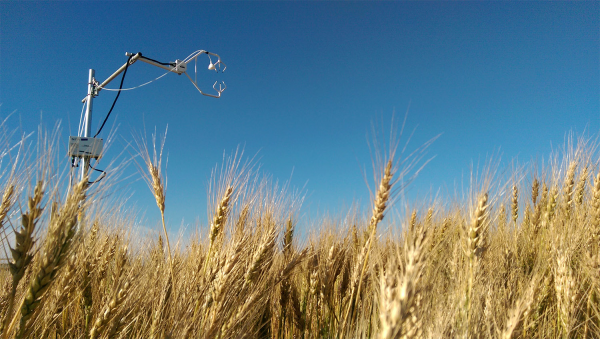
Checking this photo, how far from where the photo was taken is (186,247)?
3.87 m

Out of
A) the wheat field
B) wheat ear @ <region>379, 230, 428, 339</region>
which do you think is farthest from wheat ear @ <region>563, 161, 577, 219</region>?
wheat ear @ <region>379, 230, 428, 339</region>

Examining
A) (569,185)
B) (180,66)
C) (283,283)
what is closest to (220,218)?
(283,283)

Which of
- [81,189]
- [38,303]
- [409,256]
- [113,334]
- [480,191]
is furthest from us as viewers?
[480,191]

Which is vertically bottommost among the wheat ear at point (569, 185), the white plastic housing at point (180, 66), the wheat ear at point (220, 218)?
the wheat ear at point (220, 218)

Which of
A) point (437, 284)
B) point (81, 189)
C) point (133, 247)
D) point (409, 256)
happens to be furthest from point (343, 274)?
Result: point (133, 247)

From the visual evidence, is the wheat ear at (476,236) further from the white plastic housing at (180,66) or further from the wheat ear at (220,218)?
the white plastic housing at (180,66)

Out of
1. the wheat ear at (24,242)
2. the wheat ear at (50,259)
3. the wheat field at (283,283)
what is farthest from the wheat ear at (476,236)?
the wheat ear at (24,242)

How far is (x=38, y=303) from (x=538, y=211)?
13.7 feet

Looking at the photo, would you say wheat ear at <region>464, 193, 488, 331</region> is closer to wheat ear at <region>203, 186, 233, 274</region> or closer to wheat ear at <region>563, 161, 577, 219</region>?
wheat ear at <region>203, 186, 233, 274</region>

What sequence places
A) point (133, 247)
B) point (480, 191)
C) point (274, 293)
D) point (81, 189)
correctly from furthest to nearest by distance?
point (133, 247) < point (274, 293) < point (480, 191) < point (81, 189)

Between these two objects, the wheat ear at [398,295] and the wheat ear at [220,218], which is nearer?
the wheat ear at [398,295]

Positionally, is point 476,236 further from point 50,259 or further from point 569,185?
point 569,185

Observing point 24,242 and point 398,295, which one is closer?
point 398,295

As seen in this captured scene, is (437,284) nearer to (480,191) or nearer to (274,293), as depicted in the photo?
(480,191)
